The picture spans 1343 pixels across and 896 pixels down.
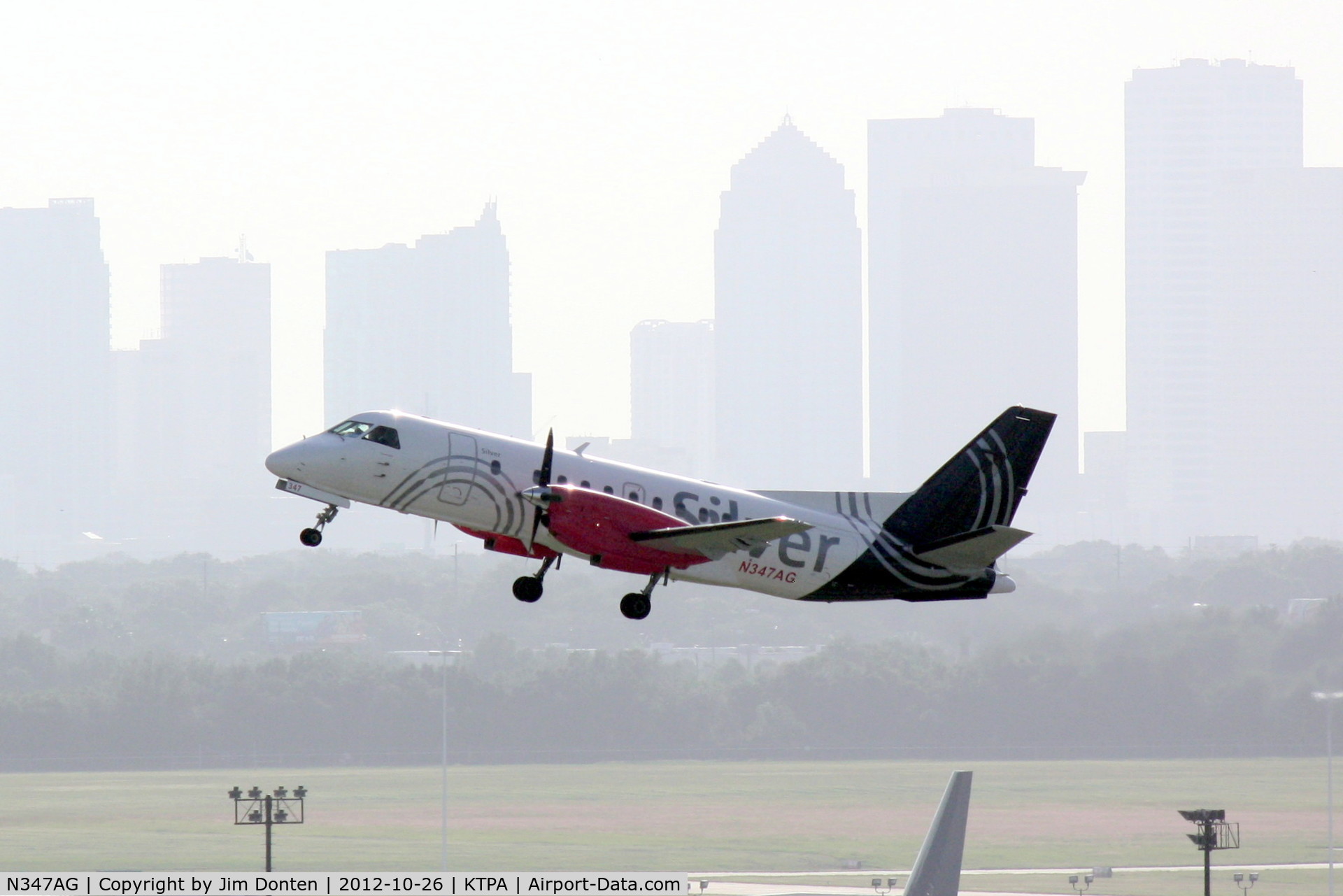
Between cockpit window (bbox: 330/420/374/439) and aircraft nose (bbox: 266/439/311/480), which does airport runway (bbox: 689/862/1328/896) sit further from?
aircraft nose (bbox: 266/439/311/480)

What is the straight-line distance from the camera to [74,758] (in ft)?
488

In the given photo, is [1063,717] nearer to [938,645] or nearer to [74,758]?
[938,645]

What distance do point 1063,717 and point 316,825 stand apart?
50735 millimetres

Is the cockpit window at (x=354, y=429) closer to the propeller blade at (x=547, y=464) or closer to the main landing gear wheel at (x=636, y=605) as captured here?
the propeller blade at (x=547, y=464)

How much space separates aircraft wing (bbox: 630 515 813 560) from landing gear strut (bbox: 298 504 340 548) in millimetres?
6373

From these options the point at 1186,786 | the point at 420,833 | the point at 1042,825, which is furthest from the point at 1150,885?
the point at 420,833

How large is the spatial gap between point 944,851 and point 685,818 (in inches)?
2106

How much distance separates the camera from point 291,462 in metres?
45.6

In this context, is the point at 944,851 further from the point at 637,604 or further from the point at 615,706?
the point at 615,706

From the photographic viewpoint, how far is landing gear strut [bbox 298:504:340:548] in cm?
4264

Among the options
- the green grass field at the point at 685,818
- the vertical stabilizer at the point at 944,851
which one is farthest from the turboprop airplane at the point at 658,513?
the green grass field at the point at 685,818

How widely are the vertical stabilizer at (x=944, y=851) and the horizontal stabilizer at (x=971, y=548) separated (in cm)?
2245

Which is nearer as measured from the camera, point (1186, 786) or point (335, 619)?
point (1186, 786)

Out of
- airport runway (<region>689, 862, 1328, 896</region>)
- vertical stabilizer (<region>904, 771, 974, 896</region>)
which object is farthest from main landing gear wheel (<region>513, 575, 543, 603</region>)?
airport runway (<region>689, 862, 1328, 896</region>)
